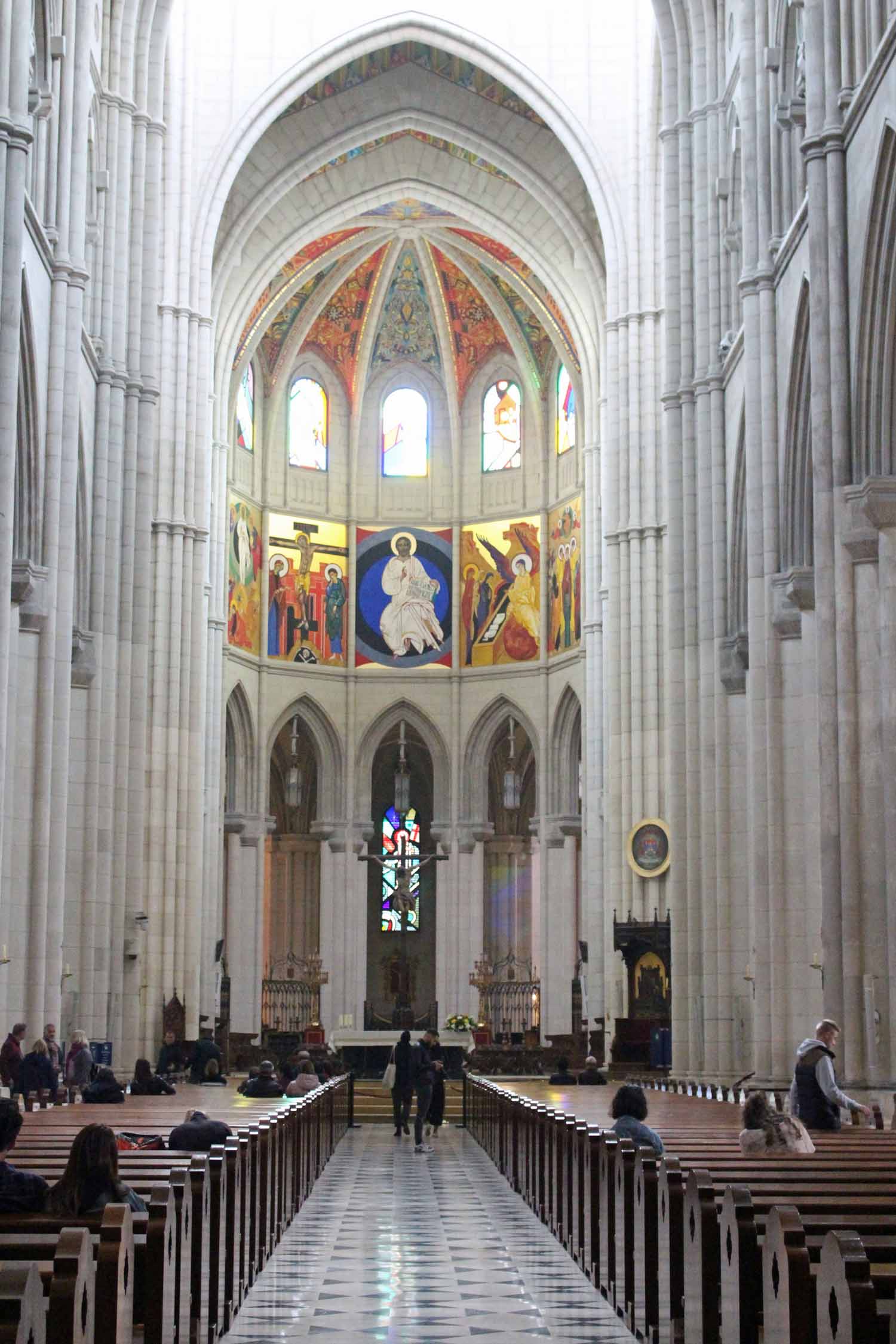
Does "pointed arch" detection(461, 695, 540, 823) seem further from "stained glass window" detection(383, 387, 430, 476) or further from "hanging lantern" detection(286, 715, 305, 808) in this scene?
"stained glass window" detection(383, 387, 430, 476)

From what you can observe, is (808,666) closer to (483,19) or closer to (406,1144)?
(406,1144)

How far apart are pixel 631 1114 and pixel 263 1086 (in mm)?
9326

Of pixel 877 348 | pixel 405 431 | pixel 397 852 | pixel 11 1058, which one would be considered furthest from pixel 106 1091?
pixel 405 431

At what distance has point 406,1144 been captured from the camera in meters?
23.9

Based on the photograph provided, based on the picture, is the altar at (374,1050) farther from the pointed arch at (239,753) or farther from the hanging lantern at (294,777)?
the hanging lantern at (294,777)

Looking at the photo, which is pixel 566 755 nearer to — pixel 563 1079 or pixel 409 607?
pixel 409 607

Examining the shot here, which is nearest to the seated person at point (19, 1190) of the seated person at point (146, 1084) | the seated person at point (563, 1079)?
the seated person at point (146, 1084)

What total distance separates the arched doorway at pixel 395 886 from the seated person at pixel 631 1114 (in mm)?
35608

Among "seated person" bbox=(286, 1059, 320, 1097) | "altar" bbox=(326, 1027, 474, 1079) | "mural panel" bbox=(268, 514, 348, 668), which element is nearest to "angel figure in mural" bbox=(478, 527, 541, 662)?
"mural panel" bbox=(268, 514, 348, 668)

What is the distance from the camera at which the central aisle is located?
8.45 meters

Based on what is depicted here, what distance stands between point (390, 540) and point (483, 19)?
14.3 metres

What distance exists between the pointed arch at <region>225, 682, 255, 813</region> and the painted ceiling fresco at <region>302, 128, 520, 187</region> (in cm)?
1195

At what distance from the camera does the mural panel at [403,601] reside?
46125 millimetres

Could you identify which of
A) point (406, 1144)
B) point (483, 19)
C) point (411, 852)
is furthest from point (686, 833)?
point (411, 852)
